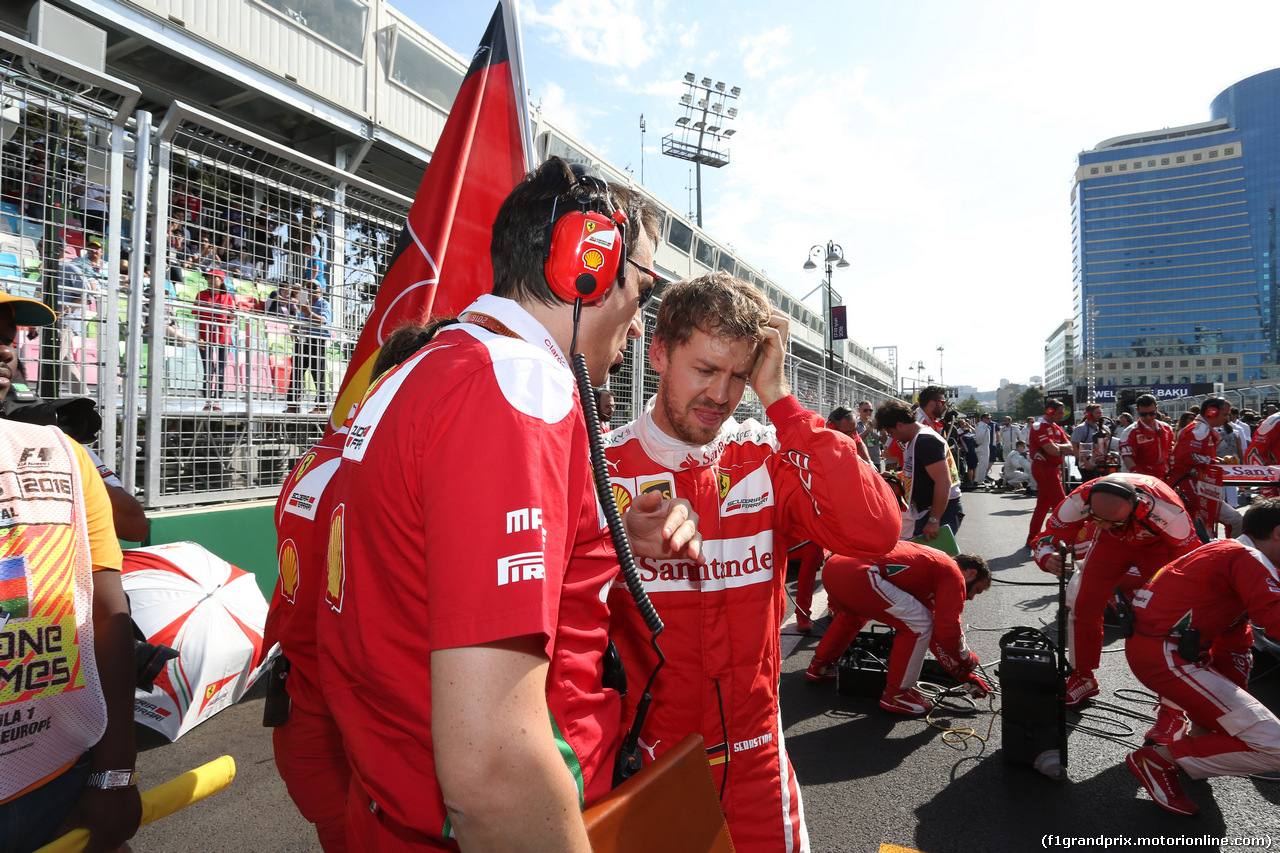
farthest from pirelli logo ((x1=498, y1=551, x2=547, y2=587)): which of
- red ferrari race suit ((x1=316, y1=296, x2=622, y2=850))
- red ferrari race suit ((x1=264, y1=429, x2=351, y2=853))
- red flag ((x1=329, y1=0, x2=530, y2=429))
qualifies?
red flag ((x1=329, y1=0, x2=530, y2=429))

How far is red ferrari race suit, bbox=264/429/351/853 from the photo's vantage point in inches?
72.3

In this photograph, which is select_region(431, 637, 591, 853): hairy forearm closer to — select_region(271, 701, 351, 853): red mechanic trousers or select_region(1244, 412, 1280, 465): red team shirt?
select_region(271, 701, 351, 853): red mechanic trousers

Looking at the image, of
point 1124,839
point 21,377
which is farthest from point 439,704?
point 1124,839

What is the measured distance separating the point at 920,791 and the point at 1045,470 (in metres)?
7.71

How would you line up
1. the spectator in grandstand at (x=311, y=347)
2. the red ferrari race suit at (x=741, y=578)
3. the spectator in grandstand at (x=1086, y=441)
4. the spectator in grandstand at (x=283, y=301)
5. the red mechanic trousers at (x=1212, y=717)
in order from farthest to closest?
the spectator in grandstand at (x=1086, y=441) < the spectator in grandstand at (x=311, y=347) < the spectator in grandstand at (x=283, y=301) < the red mechanic trousers at (x=1212, y=717) < the red ferrari race suit at (x=741, y=578)

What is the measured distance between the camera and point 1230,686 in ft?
10.3

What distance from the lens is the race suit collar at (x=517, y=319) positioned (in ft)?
3.34

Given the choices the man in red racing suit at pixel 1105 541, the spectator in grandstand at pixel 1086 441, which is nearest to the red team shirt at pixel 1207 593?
the man in red racing suit at pixel 1105 541

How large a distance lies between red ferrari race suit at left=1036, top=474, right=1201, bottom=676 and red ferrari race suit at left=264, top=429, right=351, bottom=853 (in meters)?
4.57

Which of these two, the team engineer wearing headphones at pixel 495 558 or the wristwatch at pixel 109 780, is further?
the wristwatch at pixel 109 780

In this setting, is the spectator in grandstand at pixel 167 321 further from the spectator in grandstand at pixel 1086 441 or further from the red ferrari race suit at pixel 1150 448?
the spectator in grandstand at pixel 1086 441

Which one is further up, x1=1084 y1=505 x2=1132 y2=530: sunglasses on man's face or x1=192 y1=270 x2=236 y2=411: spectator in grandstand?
x1=192 y1=270 x2=236 y2=411: spectator in grandstand

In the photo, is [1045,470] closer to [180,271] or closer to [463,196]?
[463,196]

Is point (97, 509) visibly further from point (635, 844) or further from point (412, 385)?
point (635, 844)
